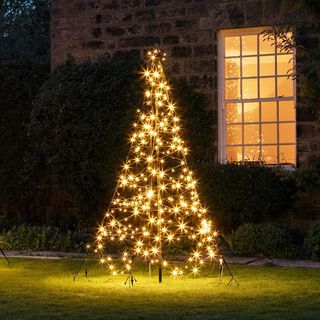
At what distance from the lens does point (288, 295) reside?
7.81m

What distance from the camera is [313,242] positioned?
10.7 metres

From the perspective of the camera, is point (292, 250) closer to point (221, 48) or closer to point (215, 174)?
point (215, 174)

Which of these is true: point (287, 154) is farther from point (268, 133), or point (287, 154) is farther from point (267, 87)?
point (267, 87)

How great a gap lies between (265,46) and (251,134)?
1.31 meters

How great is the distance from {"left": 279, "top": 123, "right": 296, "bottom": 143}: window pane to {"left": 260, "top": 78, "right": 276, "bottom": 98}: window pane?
47 cm

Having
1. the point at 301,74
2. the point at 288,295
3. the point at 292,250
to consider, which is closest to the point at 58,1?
the point at 301,74

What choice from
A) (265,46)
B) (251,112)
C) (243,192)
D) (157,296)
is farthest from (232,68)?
(157,296)

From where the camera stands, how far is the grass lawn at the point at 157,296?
6859 mm

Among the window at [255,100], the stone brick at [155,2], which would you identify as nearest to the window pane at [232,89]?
the window at [255,100]

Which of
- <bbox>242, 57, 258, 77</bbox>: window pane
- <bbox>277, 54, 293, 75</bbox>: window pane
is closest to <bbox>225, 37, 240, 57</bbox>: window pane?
<bbox>242, 57, 258, 77</bbox>: window pane

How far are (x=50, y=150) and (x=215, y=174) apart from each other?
2.55 m

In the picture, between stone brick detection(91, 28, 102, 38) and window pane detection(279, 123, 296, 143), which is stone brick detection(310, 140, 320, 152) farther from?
stone brick detection(91, 28, 102, 38)

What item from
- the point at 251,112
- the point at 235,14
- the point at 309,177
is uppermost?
the point at 235,14

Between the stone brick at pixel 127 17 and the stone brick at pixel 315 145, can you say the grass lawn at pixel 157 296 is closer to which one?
the stone brick at pixel 315 145
